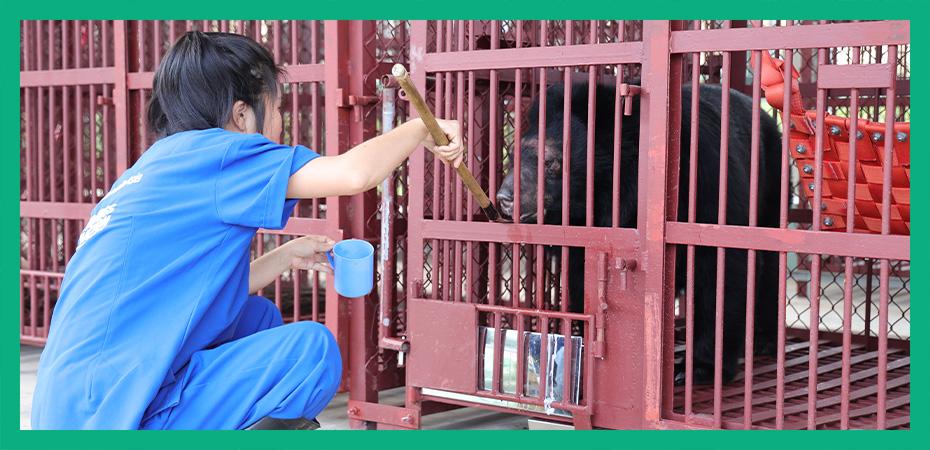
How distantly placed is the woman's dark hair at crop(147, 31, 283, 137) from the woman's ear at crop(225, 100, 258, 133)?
0.6 inches

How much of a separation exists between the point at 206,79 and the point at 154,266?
0.52 meters

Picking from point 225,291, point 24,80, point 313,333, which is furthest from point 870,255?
point 24,80

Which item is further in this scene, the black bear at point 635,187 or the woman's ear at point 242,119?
the black bear at point 635,187

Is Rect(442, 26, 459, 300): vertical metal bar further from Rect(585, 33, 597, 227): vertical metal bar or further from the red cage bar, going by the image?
Rect(585, 33, 597, 227): vertical metal bar

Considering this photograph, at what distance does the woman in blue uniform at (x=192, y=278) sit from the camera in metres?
2.51

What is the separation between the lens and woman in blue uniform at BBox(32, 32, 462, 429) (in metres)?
2.51

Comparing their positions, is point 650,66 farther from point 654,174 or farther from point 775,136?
point 775,136

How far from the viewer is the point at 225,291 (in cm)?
268

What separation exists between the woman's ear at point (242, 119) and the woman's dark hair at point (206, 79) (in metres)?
0.01

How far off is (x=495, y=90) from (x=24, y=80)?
2877 mm

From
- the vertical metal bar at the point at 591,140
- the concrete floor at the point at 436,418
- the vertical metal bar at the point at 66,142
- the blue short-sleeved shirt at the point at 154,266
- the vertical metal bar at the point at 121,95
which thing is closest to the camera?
the blue short-sleeved shirt at the point at 154,266

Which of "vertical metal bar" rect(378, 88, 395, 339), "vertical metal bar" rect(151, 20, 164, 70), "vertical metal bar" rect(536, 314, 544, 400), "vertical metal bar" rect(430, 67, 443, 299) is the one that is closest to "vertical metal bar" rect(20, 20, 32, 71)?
"vertical metal bar" rect(151, 20, 164, 70)

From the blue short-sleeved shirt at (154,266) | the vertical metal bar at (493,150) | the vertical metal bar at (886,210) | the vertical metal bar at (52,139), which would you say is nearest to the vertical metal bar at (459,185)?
the vertical metal bar at (493,150)

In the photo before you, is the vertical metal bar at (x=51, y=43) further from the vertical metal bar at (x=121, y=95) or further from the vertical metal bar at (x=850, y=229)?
the vertical metal bar at (x=850, y=229)
